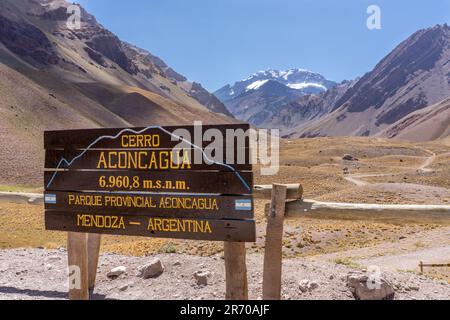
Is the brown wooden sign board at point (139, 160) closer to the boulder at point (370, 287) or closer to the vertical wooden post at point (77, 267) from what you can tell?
the vertical wooden post at point (77, 267)

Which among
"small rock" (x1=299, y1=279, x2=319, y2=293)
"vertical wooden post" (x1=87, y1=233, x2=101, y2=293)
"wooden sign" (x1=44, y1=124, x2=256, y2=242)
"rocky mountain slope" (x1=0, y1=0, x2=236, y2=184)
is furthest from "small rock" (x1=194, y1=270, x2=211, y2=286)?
"rocky mountain slope" (x1=0, y1=0, x2=236, y2=184)

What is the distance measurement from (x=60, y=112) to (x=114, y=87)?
75.4 m

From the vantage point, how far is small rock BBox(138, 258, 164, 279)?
31.4 feet

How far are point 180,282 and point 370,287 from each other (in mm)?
3632

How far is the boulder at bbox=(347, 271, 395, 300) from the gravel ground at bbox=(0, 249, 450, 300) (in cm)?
17

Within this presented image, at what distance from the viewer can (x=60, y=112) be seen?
8994 cm

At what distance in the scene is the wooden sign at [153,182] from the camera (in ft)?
21.7

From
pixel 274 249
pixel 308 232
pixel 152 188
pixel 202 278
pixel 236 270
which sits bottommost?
pixel 308 232

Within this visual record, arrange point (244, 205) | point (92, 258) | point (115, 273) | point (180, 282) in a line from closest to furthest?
point (244, 205), point (180, 282), point (92, 258), point (115, 273)

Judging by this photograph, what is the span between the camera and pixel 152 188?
23.1 feet

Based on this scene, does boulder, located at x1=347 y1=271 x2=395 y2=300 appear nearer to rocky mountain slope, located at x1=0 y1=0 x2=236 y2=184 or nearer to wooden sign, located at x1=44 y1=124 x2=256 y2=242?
wooden sign, located at x1=44 y1=124 x2=256 y2=242

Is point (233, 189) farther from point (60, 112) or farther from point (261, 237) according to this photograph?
point (60, 112)

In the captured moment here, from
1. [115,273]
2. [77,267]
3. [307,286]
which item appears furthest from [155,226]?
[115,273]

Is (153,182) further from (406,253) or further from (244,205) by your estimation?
(406,253)
